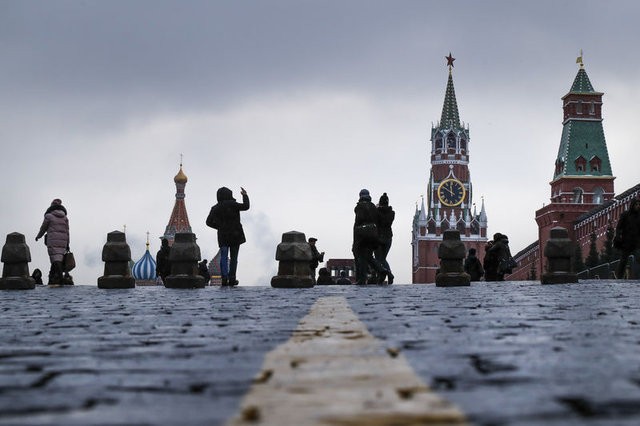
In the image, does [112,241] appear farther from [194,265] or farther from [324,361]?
[324,361]

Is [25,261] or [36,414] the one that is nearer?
[36,414]

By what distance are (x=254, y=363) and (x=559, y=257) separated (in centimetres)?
1855

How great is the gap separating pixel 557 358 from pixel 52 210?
17.9 m

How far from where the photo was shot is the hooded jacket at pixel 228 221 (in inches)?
797

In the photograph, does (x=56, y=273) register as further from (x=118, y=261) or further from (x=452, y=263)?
(x=452, y=263)

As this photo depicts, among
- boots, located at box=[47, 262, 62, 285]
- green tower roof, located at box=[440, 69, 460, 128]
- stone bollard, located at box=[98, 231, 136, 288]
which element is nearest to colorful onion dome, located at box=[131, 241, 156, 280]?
green tower roof, located at box=[440, 69, 460, 128]

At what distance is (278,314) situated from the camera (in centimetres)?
959

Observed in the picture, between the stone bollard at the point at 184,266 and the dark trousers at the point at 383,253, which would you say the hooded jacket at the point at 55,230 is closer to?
the stone bollard at the point at 184,266

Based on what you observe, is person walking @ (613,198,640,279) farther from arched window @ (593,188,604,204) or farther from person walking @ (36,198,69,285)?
arched window @ (593,188,604,204)

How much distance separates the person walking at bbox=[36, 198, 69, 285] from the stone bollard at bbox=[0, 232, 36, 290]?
1.69 feet

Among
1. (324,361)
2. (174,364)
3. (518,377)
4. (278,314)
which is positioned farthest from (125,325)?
(518,377)

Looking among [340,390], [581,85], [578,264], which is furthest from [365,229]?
[581,85]

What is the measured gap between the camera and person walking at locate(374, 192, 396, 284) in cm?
2295

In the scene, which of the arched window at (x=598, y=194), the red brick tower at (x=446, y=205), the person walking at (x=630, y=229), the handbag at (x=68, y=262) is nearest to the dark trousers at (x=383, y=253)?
the person walking at (x=630, y=229)
